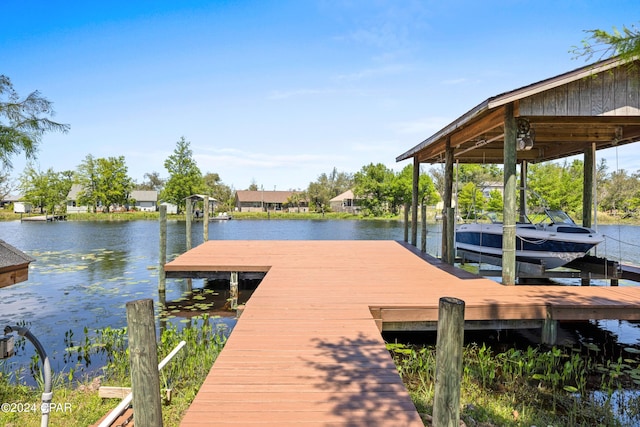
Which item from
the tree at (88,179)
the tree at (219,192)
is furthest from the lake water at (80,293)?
the tree at (219,192)

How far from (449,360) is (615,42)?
316 cm

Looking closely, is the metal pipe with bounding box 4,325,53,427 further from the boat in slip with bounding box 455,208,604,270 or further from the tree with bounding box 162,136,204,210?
the tree with bounding box 162,136,204,210

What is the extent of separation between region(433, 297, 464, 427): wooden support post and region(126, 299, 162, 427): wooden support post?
6.50 feet

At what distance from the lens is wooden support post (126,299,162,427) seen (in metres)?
2.51

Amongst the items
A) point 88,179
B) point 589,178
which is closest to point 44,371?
point 589,178

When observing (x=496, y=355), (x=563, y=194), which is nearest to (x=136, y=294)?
(x=496, y=355)

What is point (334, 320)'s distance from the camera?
523 cm

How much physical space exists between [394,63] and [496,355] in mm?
13626

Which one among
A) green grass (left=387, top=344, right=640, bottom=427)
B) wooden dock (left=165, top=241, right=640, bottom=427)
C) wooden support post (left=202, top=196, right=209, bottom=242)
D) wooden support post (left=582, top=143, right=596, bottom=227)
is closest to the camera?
wooden dock (left=165, top=241, right=640, bottom=427)

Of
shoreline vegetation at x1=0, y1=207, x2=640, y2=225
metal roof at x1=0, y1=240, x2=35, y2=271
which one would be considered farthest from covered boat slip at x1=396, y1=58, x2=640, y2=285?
shoreline vegetation at x1=0, y1=207, x2=640, y2=225

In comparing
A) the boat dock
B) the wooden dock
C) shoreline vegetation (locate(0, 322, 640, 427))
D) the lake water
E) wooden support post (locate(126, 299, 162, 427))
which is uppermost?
wooden support post (locate(126, 299, 162, 427))

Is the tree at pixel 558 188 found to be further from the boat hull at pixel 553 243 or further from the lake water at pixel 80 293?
the boat hull at pixel 553 243

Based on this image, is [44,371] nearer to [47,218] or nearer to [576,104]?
[576,104]

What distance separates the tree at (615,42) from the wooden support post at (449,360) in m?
2.80
